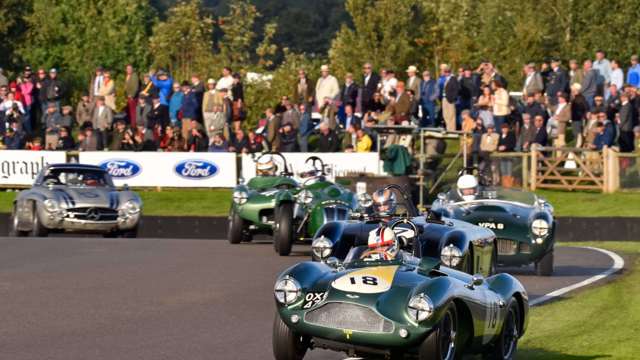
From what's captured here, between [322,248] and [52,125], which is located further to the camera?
[52,125]

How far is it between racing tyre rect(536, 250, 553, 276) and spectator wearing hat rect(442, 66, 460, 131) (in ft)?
51.0

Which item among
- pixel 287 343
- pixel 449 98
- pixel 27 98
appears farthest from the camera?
pixel 27 98

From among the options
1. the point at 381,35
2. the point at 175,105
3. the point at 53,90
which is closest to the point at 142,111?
the point at 175,105

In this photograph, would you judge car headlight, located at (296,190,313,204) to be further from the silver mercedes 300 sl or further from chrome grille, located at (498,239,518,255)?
the silver mercedes 300 sl

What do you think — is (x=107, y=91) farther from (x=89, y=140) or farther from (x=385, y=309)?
(x=385, y=309)

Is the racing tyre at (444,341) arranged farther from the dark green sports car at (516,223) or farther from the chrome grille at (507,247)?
the chrome grille at (507,247)

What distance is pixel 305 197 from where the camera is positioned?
23.1 metres

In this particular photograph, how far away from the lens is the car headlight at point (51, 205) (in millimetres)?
26422

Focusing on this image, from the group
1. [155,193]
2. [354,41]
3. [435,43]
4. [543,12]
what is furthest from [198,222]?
[435,43]

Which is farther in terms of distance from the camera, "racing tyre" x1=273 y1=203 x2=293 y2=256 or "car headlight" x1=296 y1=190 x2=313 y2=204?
"car headlight" x1=296 y1=190 x2=313 y2=204

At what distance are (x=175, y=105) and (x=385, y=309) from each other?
27867 mm

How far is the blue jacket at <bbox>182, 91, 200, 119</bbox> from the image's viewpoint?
3681cm

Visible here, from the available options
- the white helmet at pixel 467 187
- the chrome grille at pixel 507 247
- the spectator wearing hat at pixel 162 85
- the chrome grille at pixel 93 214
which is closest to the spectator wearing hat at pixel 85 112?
the spectator wearing hat at pixel 162 85

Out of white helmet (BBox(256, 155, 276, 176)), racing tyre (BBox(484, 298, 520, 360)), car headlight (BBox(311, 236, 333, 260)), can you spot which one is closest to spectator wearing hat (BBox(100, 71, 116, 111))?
white helmet (BBox(256, 155, 276, 176))
